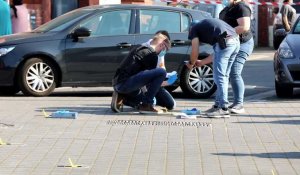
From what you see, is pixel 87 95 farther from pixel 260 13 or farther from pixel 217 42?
pixel 260 13

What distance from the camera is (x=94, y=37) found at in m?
14.0

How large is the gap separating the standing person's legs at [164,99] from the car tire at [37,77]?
8.19ft

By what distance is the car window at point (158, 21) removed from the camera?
14359mm

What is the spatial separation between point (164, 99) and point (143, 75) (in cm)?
61

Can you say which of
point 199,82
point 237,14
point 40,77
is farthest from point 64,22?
point 237,14

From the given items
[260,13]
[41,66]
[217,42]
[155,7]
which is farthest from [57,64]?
[260,13]

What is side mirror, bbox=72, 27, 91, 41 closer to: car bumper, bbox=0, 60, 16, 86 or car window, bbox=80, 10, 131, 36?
car window, bbox=80, 10, 131, 36

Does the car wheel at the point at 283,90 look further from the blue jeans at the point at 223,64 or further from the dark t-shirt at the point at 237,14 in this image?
the blue jeans at the point at 223,64

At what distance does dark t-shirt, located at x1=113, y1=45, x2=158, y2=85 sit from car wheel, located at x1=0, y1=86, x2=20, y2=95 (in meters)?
3.06

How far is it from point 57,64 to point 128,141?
4.51m

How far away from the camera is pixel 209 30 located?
37.2ft

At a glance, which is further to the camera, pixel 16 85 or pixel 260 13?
pixel 260 13

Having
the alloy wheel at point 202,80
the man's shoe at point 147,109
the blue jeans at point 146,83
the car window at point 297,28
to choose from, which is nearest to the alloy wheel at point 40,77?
the alloy wheel at point 202,80

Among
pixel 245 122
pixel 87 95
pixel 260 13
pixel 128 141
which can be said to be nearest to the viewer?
pixel 128 141
